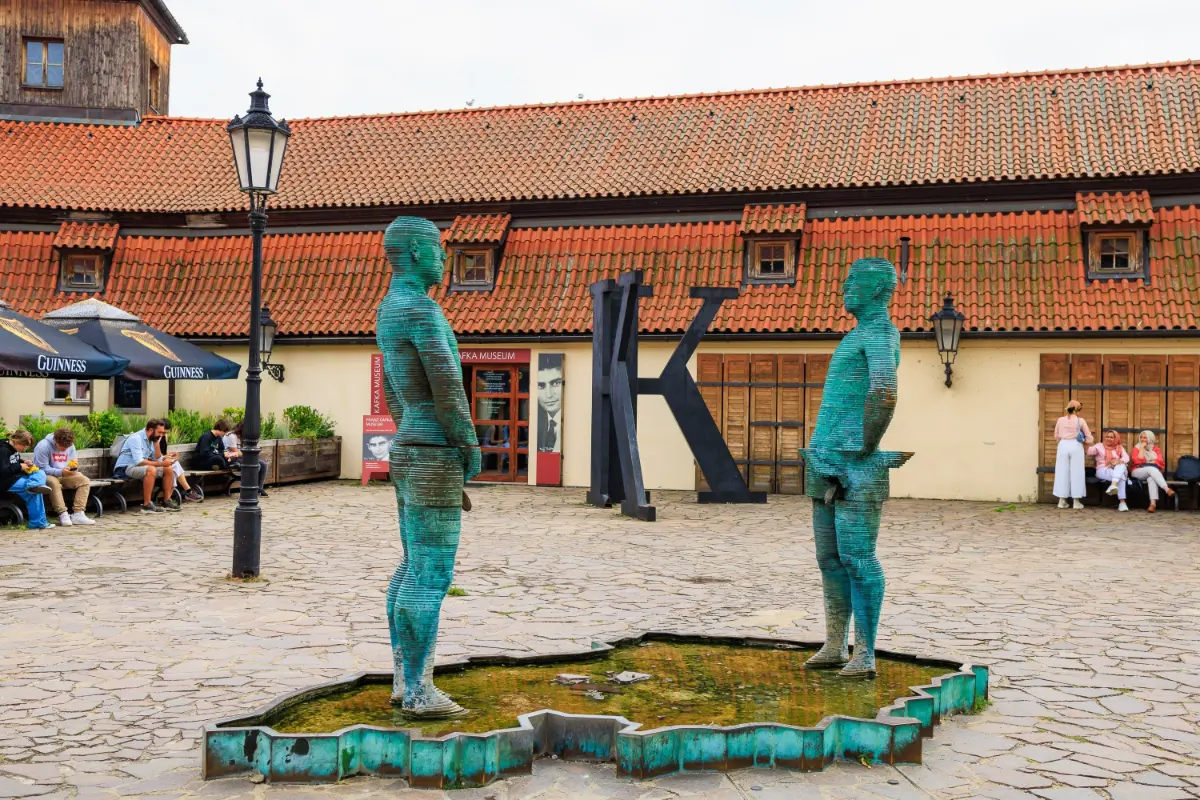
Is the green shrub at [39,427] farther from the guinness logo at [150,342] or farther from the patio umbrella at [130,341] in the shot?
the guinness logo at [150,342]

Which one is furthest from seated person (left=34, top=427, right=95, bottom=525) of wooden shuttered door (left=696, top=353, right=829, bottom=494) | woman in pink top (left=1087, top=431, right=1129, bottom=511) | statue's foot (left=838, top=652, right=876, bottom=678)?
woman in pink top (left=1087, top=431, right=1129, bottom=511)

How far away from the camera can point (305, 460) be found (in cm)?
2184

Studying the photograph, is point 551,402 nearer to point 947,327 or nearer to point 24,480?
point 947,327

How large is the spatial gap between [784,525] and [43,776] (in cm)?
1165

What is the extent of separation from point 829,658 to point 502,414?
16.1 meters

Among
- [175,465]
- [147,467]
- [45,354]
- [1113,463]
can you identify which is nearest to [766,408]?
[1113,463]

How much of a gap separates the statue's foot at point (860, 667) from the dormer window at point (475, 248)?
17258 millimetres

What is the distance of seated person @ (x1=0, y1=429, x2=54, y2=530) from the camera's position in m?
13.9

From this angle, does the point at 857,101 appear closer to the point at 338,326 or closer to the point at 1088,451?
the point at 1088,451

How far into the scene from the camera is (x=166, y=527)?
14367 millimetres

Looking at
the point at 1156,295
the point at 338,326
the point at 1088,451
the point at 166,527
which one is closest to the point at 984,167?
the point at 1156,295

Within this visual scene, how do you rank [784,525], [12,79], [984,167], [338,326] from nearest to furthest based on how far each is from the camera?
1. [784,525]
2. [984,167]
3. [338,326]
4. [12,79]

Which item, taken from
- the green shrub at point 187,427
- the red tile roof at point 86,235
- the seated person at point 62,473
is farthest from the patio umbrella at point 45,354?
the red tile roof at point 86,235

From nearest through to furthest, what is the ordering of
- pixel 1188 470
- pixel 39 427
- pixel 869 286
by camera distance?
pixel 869 286
pixel 39 427
pixel 1188 470
